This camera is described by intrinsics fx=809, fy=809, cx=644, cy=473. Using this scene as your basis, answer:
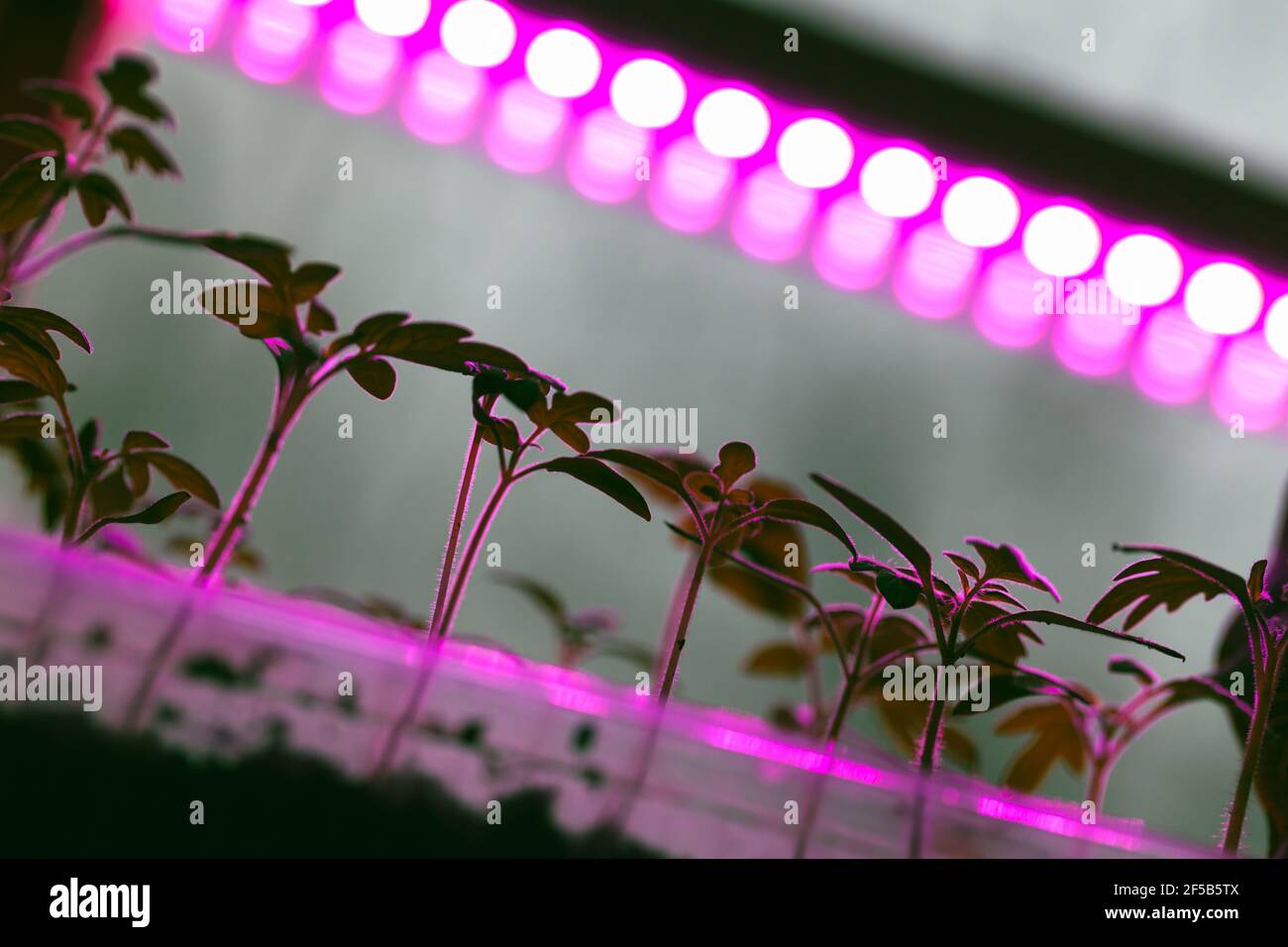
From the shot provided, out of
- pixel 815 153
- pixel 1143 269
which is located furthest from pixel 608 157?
pixel 1143 269

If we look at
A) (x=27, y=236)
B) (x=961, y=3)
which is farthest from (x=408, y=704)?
(x=961, y=3)

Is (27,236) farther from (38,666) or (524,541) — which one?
(524,541)

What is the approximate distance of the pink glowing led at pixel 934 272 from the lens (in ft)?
5.55

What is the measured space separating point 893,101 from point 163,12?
142 centimetres

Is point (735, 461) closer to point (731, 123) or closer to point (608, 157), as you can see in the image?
point (731, 123)

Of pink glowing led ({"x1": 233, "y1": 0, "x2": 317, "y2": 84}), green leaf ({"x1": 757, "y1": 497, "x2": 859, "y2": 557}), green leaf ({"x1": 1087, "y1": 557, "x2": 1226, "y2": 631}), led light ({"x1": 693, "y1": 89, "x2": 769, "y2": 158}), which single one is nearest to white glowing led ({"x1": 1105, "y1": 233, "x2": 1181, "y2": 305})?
led light ({"x1": 693, "y1": 89, "x2": 769, "y2": 158})

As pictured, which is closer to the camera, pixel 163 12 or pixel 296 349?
pixel 296 349

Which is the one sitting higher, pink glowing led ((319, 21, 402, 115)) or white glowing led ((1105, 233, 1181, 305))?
pink glowing led ((319, 21, 402, 115))

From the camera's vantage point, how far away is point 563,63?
1484 mm

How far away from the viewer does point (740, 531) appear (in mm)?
692

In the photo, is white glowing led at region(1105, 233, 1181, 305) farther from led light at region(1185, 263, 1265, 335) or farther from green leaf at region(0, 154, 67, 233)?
green leaf at region(0, 154, 67, 233)

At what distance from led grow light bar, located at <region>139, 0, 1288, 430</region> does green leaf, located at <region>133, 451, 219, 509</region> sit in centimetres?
104

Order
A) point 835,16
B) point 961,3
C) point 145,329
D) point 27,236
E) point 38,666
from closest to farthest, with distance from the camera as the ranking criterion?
point 38,666 < point 27,236 < point 835,16 < point 961,3 < point 145,329

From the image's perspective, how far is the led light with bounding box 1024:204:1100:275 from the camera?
4.73 ft
